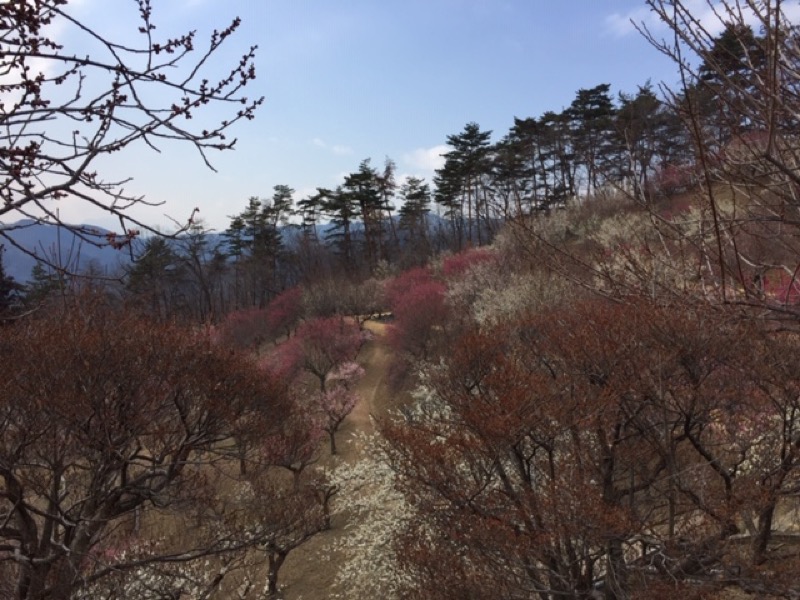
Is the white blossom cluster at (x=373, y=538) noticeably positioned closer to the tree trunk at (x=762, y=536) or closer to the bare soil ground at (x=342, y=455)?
the bare soil ground at (x=342, y=455)

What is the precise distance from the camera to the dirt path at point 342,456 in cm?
1467

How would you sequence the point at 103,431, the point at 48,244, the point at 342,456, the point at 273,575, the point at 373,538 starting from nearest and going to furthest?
the point at 103,431 < the point at 48,244 < the point at 373,538 < the point at 273,575 < the point at 342,456

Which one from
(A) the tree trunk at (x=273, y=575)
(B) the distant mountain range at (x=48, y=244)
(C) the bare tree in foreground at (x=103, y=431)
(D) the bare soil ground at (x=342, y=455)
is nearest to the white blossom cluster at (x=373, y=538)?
(D) the bare soil ground at (x=342, y=455)

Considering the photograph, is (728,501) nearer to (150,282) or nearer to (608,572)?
(608,572)

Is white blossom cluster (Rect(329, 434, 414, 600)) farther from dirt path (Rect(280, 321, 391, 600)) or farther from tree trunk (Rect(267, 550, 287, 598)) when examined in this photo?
tree trunk (Rect(267, 550, 287, 598))

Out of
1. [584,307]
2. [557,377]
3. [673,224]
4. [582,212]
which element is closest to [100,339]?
[557,377]

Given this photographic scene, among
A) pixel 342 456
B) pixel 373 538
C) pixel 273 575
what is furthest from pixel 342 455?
pixel 373 538

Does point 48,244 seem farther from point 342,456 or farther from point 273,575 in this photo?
point 342,456

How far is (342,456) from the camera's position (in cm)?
2255

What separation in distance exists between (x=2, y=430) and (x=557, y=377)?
9.00 m

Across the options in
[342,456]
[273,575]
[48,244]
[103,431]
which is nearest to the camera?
[103,431]

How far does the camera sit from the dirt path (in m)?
14.7

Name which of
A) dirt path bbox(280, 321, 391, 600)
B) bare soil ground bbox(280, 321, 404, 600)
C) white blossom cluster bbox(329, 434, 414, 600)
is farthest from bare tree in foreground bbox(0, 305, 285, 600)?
bare soil ground bbox(280, 321, 404, 600)

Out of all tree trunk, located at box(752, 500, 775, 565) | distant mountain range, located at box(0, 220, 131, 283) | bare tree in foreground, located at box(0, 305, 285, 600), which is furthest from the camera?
bare tree in foreground, located at box(0, 305, 285, 600)
